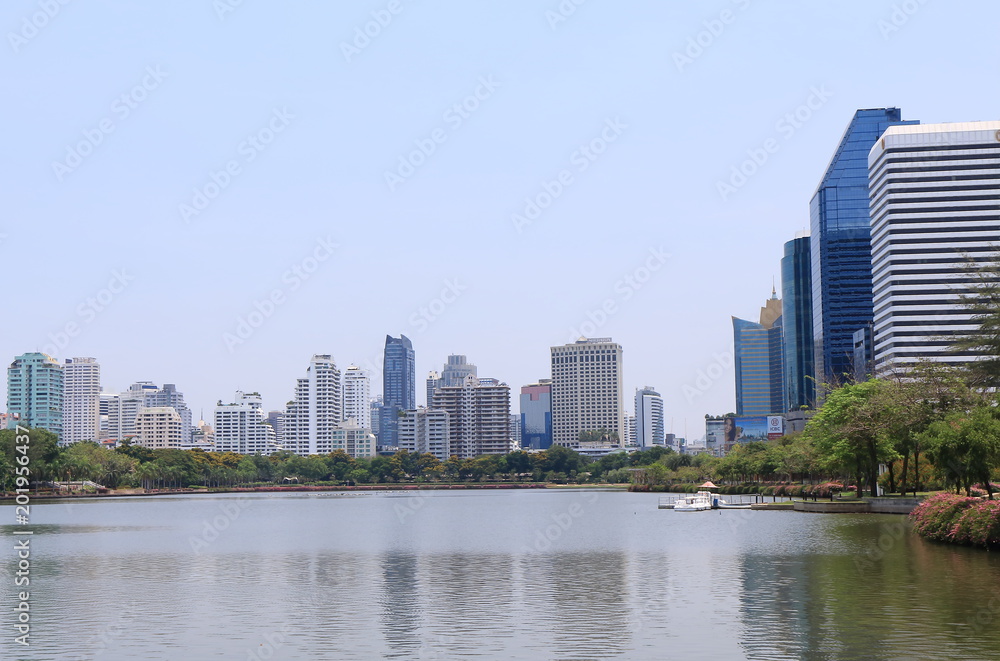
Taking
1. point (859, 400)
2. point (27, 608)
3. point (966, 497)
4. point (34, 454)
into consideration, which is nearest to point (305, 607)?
point (27, 608)

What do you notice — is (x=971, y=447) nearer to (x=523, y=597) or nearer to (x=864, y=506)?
(x=523, y=597)

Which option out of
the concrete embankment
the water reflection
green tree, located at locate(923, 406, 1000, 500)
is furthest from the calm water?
the concrete embankment

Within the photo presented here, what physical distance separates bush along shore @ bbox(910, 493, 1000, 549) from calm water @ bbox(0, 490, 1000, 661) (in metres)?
1.09

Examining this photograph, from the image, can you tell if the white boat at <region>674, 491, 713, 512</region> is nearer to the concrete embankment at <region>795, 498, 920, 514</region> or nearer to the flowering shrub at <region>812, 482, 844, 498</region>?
the flowering shrub at <region>812, 482, 844, 498</region>

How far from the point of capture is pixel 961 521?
5338 cm

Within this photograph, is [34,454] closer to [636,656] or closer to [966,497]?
[966,497]

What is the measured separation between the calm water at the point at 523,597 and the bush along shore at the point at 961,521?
3.58 feet

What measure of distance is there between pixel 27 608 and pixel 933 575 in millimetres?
34392

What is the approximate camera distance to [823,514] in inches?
3536

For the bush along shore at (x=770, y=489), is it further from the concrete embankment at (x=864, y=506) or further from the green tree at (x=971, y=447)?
the green tree at (x=971, y=447)

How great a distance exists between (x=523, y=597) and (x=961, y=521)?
84.1 feet

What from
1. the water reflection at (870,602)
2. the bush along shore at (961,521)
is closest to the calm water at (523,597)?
the water reflection at (870,602)

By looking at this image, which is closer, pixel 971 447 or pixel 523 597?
pixel 523 597

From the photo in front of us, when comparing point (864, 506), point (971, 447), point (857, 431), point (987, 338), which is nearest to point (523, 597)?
point (971, 447)
